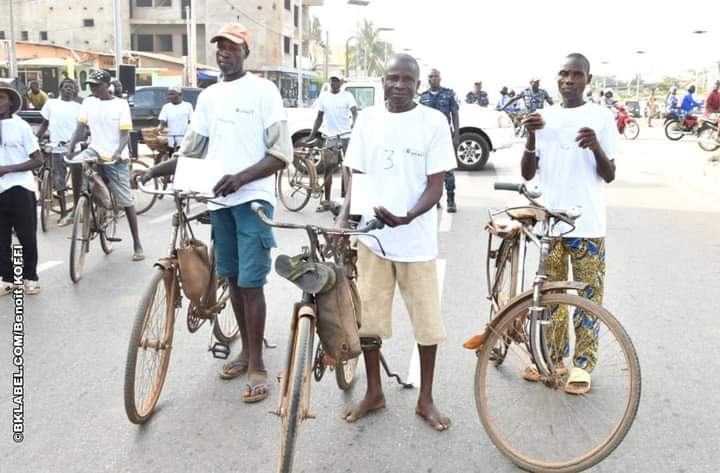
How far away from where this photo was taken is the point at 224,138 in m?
3.88

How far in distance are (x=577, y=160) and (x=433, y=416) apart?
60.9 inches

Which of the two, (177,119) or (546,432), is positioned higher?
(177,119)

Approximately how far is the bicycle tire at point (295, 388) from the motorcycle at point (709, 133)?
1512 centimetres

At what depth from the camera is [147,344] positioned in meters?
3.64

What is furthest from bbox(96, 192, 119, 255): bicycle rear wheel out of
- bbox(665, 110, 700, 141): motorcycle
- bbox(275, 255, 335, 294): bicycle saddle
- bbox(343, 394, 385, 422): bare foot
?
bbox(665, 110, 700, 141): motorcycle

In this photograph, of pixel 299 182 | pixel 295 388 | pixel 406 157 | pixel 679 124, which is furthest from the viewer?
pixel 679 124

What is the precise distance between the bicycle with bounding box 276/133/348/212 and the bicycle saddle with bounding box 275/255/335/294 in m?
7.02

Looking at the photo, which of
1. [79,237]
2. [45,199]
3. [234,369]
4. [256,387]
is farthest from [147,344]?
[45,199]

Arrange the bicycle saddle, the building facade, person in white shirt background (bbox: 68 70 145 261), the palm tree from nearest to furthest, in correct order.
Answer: the bicycle saddle → person in white shirt background (bbox: 68 70 145 261) → the building facade → the palm tree

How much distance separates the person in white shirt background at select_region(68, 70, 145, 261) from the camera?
24.0 feet

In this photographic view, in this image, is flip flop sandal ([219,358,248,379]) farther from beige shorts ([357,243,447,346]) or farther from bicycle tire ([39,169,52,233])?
bicycle tire ([39,169,52,233])

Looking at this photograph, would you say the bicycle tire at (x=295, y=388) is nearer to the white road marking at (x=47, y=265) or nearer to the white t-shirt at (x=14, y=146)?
the white t-shirt at (x=14, y=146)

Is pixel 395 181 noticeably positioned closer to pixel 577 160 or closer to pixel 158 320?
pixel 577 160

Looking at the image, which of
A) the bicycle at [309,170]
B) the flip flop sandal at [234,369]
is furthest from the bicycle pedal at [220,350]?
the bicycle at [309,170]
